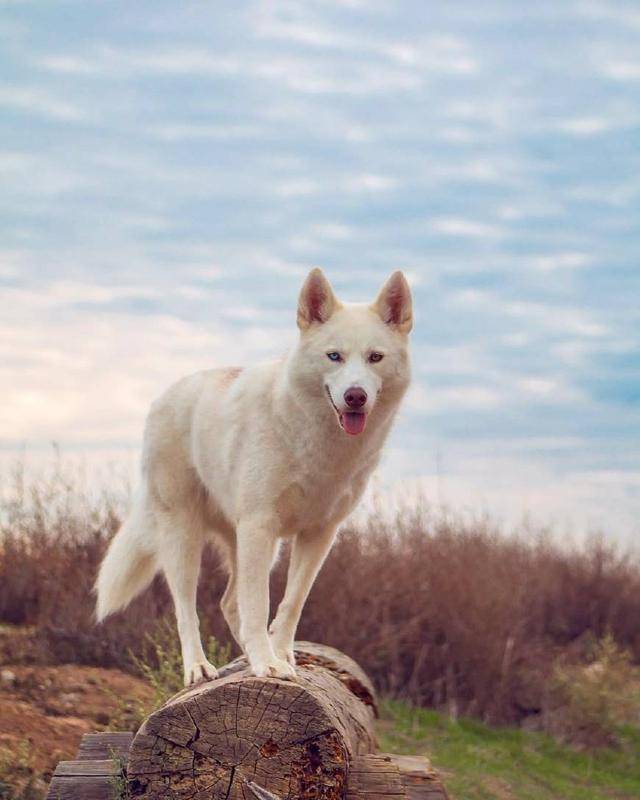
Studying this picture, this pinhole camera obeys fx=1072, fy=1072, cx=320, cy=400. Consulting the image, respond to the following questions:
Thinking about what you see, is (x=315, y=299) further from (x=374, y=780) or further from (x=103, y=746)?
(x=103, y=746)

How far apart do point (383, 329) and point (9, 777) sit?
4093 mm

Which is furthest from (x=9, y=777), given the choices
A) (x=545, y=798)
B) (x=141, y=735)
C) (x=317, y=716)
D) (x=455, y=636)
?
(x=455, y=636)

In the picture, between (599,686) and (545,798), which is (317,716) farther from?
(599,686)

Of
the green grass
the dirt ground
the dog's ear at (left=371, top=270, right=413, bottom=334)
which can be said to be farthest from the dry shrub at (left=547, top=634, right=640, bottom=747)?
the dog's ear at (left=371, top=270, right=413, bottom=334)

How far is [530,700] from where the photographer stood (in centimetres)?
1305

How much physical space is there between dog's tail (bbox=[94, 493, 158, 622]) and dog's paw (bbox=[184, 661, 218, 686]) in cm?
108

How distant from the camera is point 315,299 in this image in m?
5.11

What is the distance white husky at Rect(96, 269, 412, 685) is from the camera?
16.2 feet

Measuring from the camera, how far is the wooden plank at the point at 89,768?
536 centimetres

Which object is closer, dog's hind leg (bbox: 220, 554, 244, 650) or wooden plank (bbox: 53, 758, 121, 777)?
wooden plank (bbox: 53, 758, 121, 777)

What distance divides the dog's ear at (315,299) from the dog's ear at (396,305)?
24cm

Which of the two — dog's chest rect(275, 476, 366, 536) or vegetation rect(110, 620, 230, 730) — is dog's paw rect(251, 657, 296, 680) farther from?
vegetation rect(110, 620, 230, 730)

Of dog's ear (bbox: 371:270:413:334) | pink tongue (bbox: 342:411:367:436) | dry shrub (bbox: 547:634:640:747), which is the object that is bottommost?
dry shrub (bbox: 547:634:640:747)

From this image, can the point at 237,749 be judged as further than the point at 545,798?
No
